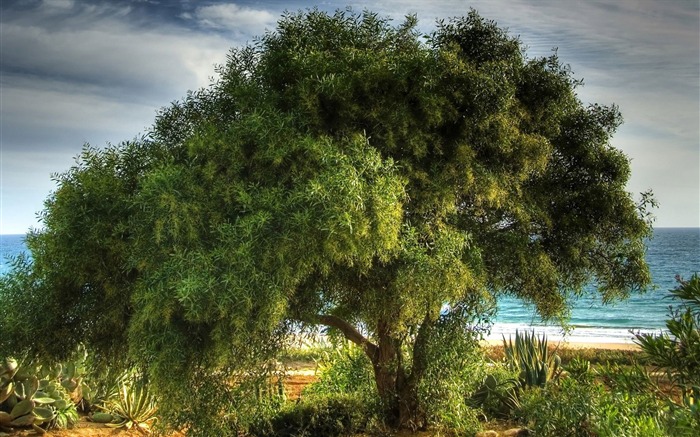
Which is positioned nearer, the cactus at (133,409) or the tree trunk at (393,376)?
the tree trunk at (393,376)

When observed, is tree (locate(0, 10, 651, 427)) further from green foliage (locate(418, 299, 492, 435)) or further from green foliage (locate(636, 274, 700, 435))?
green foliage (locate(636, 274, 700, 435))

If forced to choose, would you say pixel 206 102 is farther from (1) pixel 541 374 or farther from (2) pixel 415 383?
(1) pixel 541 374

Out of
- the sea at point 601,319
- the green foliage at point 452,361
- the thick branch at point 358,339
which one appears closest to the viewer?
the green foliage at point 452,361

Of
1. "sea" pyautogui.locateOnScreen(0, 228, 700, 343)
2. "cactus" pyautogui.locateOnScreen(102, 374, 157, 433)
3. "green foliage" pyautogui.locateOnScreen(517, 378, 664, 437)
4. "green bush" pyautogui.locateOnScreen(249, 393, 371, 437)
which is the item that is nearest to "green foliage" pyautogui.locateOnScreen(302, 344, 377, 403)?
"green bush" pyautogui.locateOnScreen(249, 393, 371, 437)

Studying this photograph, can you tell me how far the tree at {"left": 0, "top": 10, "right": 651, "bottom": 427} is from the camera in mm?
7016

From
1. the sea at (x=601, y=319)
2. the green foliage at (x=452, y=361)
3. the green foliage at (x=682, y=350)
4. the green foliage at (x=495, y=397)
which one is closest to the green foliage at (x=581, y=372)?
the green foliage at (x=452, y=361)

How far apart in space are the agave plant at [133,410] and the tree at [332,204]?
1864mm

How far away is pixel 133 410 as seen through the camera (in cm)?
1030

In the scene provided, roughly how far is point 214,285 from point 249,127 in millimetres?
1787

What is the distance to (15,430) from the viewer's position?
31.7 ft

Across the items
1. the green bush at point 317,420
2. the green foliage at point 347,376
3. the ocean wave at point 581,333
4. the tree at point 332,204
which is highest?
the tree at point 332,204

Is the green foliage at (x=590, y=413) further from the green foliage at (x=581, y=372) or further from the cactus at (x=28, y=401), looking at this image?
the cactus at (x=28, y=401)

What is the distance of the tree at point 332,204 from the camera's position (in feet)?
23.0

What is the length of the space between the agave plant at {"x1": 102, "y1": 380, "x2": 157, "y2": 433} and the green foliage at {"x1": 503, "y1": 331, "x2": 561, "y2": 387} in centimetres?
582
